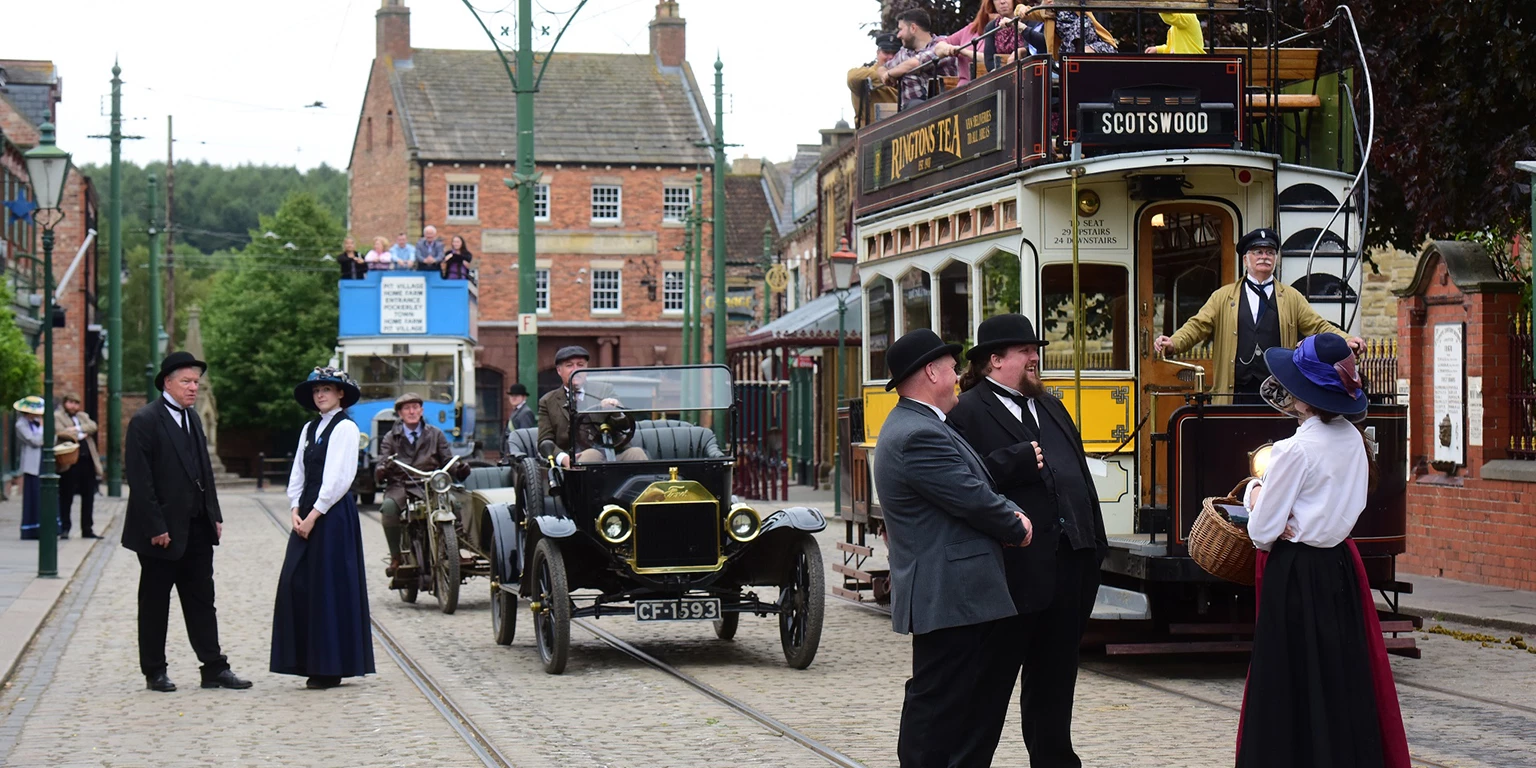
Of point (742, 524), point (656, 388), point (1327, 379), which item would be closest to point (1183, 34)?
point (656, 388)

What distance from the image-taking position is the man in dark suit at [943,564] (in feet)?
21.2

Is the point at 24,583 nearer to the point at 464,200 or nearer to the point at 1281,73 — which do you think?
the point at 1281,73

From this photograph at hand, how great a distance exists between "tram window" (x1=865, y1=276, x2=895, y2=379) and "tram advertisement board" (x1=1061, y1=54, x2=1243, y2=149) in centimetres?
299

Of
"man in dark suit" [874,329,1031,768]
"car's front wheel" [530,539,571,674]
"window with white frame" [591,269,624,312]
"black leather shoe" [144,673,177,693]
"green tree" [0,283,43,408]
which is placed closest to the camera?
"man in dark suit" [874,329,1031,768]

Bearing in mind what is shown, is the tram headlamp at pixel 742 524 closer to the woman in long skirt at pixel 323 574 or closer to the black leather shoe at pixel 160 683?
the woman in long skirt at pixel 323 574

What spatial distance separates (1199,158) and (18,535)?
57.2 feet

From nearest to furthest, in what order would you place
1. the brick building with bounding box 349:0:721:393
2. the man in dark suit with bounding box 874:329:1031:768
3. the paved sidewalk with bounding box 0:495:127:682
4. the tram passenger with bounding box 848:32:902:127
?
the man in dark suit with bounding box 874:329:1031:768 < the paved sidewalk with bounding box 0:495:127:682 < the tram passenger with bounding box 848:32:902:127 < the brick building with bounding box 349:0:721:393

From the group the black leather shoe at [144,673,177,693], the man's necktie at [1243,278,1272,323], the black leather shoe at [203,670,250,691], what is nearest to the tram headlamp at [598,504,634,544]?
the black leather shoe at [203,670,250,691]

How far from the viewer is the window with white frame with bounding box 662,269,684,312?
61875 mm

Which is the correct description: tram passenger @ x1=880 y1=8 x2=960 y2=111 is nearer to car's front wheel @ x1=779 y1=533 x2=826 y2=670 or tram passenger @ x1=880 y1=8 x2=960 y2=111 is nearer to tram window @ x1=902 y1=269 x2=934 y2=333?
tram window @ x1=902 y1=269 x2=934 y2=333

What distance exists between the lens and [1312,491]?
6121 mm

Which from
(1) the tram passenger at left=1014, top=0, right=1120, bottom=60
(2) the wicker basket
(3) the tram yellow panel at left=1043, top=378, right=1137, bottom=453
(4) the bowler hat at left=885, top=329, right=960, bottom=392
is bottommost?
(2) the wicker basket

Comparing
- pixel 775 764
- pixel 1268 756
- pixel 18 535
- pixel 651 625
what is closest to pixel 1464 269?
pixel 651 625

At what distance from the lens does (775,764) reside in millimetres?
8273
